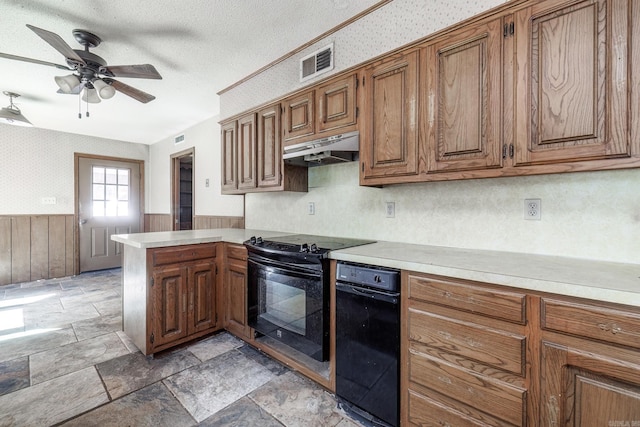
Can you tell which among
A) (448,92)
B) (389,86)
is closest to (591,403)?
(448,92)

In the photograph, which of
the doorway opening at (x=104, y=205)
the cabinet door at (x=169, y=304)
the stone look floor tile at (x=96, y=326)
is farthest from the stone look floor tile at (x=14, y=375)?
the doorway opening at (x=104, y=205)

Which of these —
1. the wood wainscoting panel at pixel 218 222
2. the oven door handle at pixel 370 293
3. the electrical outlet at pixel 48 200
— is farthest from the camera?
the electrical outlet at pixel 48 200

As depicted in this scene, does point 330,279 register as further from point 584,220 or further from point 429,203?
point 584,220

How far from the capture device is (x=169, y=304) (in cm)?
232

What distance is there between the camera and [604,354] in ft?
3.20

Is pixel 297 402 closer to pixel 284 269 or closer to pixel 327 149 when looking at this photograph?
pixel 284 269

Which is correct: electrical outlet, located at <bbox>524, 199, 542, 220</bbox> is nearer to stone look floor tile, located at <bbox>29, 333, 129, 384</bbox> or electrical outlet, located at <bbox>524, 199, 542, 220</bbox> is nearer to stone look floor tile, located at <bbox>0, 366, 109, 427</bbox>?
stone look floor tile, located at <bbox>0, 366, 109, 427</bbox>

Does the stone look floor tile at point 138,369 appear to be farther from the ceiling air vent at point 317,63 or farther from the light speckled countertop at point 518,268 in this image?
the ceiling air vent at point 317,63

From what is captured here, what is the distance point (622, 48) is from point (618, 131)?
34 centimetres

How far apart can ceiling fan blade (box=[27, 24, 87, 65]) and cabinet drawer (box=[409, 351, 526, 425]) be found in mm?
2747

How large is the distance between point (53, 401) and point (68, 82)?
2255mm

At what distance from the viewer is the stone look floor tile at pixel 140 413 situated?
5.21ft

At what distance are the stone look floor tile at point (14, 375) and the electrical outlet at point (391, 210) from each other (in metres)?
2.76

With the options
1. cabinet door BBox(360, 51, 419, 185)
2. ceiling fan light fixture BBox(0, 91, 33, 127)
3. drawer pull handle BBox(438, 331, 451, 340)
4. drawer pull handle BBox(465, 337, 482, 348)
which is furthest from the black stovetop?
ceiling fan light fixture BBox(0, 91, 33, 127)
